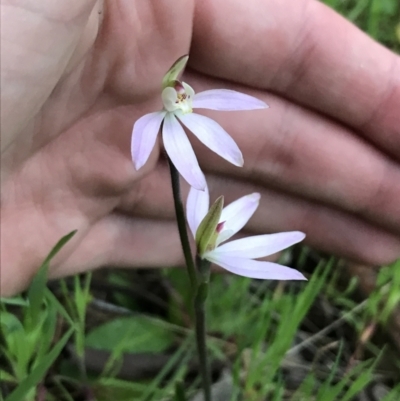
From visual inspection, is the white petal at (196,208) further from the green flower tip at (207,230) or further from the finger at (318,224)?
the finger at (318,224)

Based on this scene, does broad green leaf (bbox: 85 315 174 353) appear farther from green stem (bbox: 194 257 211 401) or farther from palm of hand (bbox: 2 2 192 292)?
green stem (bbox: 194 257 211 401)

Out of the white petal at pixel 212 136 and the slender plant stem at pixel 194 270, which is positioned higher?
the white petal at pixel 212 136

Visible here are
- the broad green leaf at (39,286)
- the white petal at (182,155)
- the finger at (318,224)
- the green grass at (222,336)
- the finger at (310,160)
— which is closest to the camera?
the white petal at (182,155)

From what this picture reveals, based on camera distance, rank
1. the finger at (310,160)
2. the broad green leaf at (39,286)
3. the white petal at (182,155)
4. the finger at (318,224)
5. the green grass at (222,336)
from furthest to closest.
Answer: the finger at (318,224) → the finger at (310,160) → the green grass at (222,336) → the broad green leaf at (39,286) → the white petal at (182,155)

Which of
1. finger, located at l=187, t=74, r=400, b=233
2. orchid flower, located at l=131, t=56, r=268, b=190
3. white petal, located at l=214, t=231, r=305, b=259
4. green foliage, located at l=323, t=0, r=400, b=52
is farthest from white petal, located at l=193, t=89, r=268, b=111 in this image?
green foliage, located at l=323, t=0, r=400, b=52

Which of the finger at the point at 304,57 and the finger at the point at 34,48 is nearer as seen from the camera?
the finger at the point at 34,48

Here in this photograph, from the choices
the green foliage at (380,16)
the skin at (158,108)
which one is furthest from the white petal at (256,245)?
the green foliage at (380,16)

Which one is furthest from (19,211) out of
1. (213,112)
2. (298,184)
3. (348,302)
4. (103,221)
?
(348,302)

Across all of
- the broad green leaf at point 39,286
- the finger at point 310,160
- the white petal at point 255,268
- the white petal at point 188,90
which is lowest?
the broad green leaf at point 39,286
